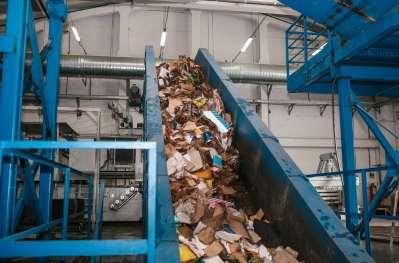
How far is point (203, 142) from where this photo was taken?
17.3ft

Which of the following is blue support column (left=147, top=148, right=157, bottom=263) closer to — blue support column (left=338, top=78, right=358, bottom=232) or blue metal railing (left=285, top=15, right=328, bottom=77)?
blue support column (left=338, top=78, right=358, bottom=232)

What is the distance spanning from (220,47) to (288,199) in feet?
40.7

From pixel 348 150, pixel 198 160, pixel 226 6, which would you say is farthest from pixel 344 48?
pixel 226 6

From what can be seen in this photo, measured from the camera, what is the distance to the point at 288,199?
3895 millimetres

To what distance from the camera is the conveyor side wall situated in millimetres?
3277

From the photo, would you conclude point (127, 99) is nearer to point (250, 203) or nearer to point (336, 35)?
point (336, 35)

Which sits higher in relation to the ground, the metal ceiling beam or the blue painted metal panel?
the metal ceiling beam

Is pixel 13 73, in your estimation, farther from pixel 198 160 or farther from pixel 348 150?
Result: pixel 348 150

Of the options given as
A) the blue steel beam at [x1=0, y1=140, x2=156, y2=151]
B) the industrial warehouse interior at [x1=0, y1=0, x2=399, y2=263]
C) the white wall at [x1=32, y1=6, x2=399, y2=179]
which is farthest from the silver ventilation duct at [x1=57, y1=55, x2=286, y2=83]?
the blue steel beam at [x1=0, y1=140, x2=156, y2=151]

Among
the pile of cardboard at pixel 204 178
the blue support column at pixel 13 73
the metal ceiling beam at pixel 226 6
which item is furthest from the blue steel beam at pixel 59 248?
the metal ceiling beam at pixel 226 6

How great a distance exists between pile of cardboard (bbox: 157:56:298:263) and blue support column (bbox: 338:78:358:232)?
87.3 inches

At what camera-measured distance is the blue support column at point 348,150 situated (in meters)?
6.28

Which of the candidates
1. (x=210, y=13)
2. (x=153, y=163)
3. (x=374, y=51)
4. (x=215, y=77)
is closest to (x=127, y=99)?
(x=210, y=13)

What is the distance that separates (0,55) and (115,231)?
610 cm
